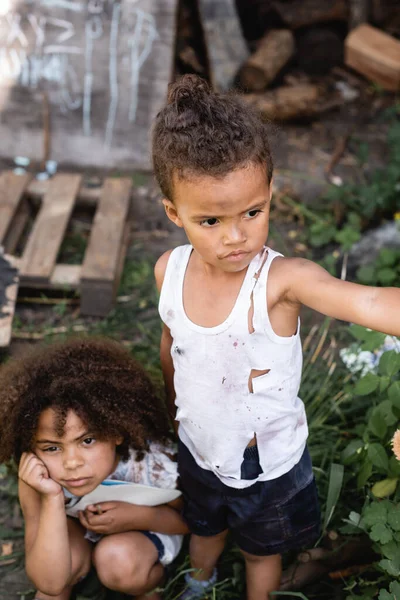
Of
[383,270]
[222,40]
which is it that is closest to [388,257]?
[383,270]

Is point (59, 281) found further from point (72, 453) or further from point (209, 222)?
point (209, 222)

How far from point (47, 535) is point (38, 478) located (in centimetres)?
16

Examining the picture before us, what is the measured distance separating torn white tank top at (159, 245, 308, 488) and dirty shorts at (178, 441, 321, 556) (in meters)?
0.04

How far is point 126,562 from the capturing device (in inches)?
77.7

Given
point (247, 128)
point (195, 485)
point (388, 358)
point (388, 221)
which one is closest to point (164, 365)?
point (195, 485)

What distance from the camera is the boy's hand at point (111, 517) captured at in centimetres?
203

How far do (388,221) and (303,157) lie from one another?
0.97 m

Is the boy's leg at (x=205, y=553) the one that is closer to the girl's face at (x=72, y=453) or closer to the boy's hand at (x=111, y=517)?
the boy's hand at (x=111, y=517)

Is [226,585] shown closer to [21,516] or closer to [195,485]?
[195,485]

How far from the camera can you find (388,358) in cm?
191

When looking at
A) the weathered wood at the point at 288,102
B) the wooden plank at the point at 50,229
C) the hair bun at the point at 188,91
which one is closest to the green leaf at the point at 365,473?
the hair bun at the point at 188,91

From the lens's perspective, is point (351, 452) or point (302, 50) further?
point (302, 50)

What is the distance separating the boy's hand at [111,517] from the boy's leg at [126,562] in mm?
24

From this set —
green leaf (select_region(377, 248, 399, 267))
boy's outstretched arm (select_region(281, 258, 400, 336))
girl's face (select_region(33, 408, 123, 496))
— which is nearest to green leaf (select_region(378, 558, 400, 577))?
boy's outstretched arm (select_region(281, 258, 400, 336))
